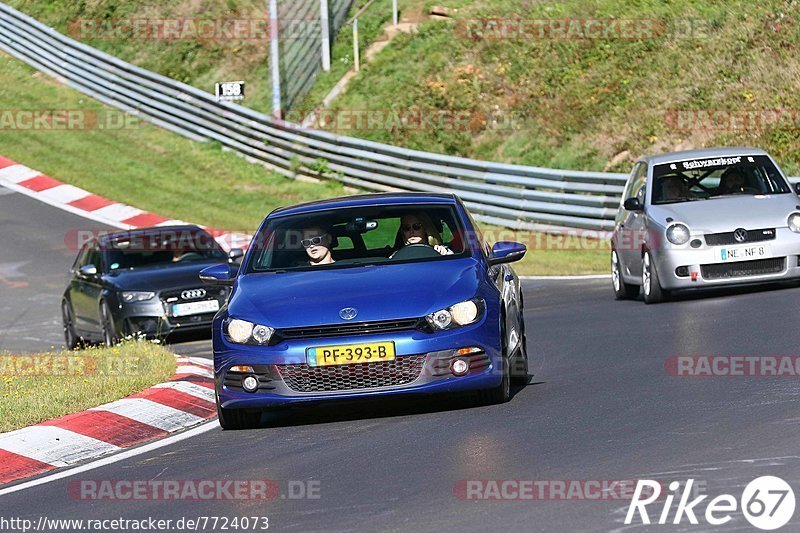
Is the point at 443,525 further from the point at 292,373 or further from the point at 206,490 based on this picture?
the point at 292,373

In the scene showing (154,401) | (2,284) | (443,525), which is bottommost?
(2,284)

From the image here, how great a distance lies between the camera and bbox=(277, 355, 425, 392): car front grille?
9125mm

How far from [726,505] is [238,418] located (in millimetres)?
4147

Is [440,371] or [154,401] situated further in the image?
[154,401]

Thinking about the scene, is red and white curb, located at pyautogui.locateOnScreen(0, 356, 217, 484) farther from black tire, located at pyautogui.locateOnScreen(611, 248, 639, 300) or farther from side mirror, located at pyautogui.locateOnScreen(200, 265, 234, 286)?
black tire, located at pyautogui.locateOnScreen(611, 248, 639, 300)

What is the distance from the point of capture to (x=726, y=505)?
624 centimetres

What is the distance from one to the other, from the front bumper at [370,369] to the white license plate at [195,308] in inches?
323

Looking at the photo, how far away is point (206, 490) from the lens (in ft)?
24.9

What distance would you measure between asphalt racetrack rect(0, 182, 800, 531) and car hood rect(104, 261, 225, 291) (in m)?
5.97

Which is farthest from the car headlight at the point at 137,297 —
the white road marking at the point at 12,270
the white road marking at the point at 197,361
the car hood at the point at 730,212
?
the white road marking at the point at 12,270

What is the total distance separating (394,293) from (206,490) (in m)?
2.17

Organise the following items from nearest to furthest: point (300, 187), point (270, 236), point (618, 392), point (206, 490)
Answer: point (206, 490), point (618, 392), point (270, 236), point (300, 187)

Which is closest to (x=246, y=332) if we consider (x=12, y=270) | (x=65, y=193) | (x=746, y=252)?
(x=746, y=252)

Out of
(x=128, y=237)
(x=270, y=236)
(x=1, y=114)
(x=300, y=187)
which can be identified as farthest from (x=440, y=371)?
(x=1, y=114)
